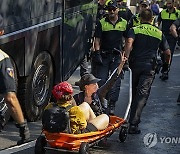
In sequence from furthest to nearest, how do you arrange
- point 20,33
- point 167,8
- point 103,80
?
point 167,8, point 103,80, point 20,33

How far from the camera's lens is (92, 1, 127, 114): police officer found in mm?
8617

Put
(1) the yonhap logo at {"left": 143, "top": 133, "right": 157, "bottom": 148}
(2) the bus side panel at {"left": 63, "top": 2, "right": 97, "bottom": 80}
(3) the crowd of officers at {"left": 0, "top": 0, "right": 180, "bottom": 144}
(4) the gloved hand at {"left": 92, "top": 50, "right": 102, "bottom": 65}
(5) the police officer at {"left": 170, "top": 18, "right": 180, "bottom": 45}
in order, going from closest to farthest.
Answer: (3) the crowd of officers at {"left": 0, "top": 0, "right": 180, "bottom": 144} → (1) the yonhap logo at {"left": 143, "top": 133, "right": 157, "bottom": 148} → (4) the gloved hand at {"left": 92, "top": 50, "right": 102, "bottom": 65} → (2) the bus side panel at {"left": 63, "top": 2, "right": 97, "bottom": 80} → (5) the police officer at {"left": 170, "top": 18, "right": 180, "bottom": 45}

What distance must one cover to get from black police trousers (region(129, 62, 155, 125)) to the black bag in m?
1.86

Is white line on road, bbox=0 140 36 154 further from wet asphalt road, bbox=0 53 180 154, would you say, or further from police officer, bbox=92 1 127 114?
police officer, bbox=92 1 127 114

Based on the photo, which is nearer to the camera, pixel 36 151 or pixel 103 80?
pixel 36 151

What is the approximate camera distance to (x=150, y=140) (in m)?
7.14

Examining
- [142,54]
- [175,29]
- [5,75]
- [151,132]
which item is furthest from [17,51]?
[175,29]

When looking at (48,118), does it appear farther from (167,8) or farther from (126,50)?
(167,8)

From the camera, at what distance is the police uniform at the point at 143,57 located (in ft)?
24.2

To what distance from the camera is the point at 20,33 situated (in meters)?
7.02

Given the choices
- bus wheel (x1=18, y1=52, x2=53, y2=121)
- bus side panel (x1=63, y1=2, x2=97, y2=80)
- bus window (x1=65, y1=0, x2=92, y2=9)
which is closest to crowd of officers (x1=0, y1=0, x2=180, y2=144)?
bus side panel (x1=63, y1=2, x2=97, y2=80)

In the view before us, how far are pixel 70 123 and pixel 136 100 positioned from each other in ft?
6.12

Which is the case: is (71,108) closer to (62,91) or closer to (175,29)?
(62,91)

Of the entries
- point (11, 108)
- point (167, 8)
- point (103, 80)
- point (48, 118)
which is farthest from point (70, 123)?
point (167, 8)
